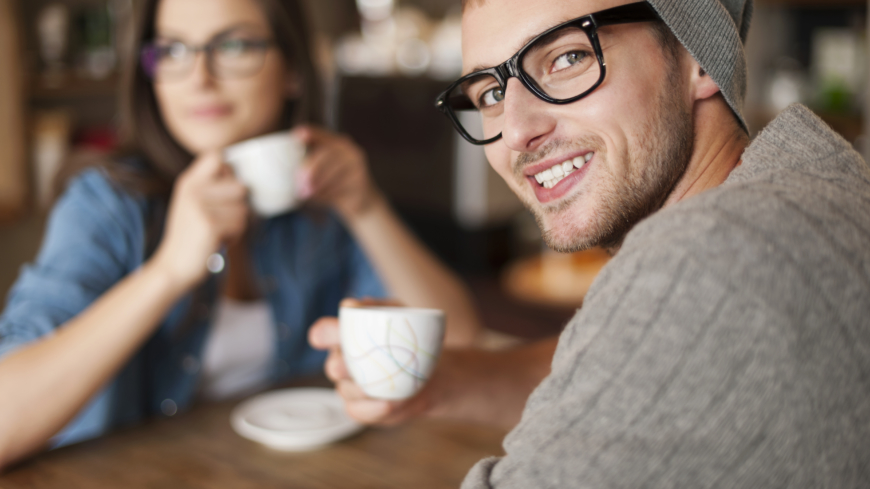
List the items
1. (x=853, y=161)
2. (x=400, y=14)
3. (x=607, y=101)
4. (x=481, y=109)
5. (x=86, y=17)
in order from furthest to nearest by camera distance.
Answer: (x=400, y=14)
(x=86, y=17)
(x=481, y=109)
(x=607, y=101)
(x=853, y=161)

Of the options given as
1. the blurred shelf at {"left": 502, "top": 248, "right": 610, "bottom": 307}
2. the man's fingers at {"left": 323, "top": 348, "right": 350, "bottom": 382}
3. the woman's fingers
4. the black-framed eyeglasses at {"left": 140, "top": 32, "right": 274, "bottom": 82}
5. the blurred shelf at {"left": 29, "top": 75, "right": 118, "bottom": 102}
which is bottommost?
the blurred shelf at {"left": 502, "top": 248, "right": 610, "bottom": 307}

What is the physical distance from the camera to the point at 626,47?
740mm

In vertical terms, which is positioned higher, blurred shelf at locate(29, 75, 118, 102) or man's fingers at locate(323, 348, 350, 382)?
blurred shelf at locate(29, 75, 118, 102)

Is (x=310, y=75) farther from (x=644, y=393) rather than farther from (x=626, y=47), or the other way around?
(x=644, y=393)

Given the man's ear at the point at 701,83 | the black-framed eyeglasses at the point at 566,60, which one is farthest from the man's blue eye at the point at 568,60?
the man's ear at the point at 701,83

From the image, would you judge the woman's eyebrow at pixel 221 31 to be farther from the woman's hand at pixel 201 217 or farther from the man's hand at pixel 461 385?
the man's hand at pixel 461 385

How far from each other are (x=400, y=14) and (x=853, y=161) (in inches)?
174

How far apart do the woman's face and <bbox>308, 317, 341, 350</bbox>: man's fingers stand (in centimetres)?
59

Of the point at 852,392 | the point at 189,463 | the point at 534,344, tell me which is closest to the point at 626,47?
the point at 852,392

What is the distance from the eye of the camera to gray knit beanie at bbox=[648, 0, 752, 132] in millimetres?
718

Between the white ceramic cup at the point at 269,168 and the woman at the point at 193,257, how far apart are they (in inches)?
0.9

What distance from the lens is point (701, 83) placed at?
0.77 m

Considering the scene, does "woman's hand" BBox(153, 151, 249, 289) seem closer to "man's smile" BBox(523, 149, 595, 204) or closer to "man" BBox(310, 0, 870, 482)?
"man's smile" BBox(523, 149, 595, 204)

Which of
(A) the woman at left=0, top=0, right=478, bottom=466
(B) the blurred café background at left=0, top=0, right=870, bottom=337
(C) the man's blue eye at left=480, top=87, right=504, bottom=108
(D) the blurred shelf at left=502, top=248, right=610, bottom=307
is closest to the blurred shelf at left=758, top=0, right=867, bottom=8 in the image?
(B) the blurred café background at left=0, top=0, right=870, bottom=337
